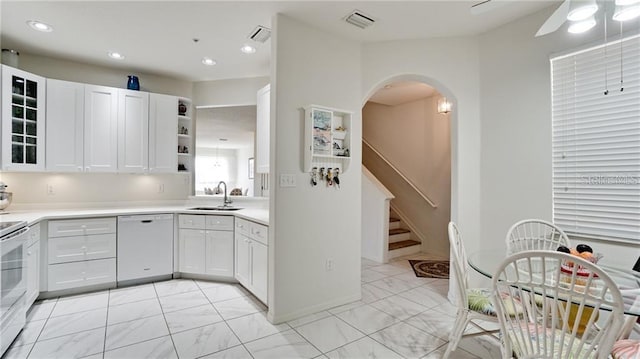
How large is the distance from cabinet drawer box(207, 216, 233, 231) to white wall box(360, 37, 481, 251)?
99.4 inches

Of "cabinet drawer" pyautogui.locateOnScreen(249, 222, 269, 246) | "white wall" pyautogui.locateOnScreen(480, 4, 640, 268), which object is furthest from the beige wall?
"cabinet drawer" pyautogui.locateOnScreen(249, 222, 269, 246)

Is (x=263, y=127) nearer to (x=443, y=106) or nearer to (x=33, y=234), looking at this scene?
(x=33, y=234)

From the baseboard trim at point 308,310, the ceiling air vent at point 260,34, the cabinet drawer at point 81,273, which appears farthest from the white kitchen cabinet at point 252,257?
the ceiling air vent at point 260,34

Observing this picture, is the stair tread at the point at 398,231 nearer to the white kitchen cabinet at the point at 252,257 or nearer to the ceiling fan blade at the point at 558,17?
the white kitchen cabinet at the point at 252,257

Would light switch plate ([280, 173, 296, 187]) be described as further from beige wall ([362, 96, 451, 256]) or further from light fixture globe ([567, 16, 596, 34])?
beige wall ([362, 96, 451, 256])

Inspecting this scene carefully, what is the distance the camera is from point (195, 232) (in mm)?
3566

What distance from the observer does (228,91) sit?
4.27 meters

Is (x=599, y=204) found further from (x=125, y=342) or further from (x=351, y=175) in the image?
(x=125, y=342)

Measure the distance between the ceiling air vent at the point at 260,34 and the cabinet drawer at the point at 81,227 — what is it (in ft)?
8.38

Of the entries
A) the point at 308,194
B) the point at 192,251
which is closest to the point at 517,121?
the point at 308,194

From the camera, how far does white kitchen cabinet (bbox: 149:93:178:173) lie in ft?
12.7

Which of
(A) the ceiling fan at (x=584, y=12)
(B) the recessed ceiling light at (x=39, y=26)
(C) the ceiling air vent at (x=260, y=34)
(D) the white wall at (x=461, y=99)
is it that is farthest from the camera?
(D) the white wall at (x=461, y=99)

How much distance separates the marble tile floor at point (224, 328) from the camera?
2143 mm

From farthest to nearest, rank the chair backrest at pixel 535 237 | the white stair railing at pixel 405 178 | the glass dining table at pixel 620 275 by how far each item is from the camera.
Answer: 1. the white stair railing at pixel 405 178
2. the chair backrest at pixel 535 237
3. the glass dining table at pixel 620 275
